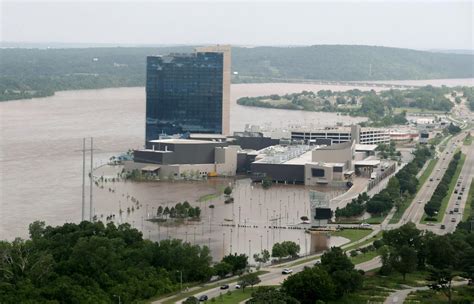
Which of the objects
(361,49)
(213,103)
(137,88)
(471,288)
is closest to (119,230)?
(471,288)

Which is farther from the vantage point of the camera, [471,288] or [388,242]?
[388,242]

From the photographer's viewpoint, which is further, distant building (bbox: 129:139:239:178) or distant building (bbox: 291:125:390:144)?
distant building (bbox: 291:125:390:144)

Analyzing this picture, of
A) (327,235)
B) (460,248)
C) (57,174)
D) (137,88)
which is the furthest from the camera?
(137,88)

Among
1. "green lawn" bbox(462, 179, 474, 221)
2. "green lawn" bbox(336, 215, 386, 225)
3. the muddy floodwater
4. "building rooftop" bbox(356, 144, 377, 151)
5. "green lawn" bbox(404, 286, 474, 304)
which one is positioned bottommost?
the muddy floodwater

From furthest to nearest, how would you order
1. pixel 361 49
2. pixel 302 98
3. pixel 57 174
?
pixel 361 49
pixel 302 98
pixel 57 174

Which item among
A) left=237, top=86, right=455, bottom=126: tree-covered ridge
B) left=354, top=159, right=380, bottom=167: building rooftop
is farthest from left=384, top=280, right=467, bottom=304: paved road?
left=237, top=86, right=455, bottom=126: tree-covered ridge

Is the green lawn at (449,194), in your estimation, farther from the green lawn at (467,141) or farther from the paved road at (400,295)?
the paved road at (400,295)

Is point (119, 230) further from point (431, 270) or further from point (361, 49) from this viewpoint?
point (361, 49)

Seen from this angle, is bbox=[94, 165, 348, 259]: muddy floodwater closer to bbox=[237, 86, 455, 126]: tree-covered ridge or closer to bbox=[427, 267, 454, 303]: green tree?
bbox=[427, 267, 454, 303]: green tree
